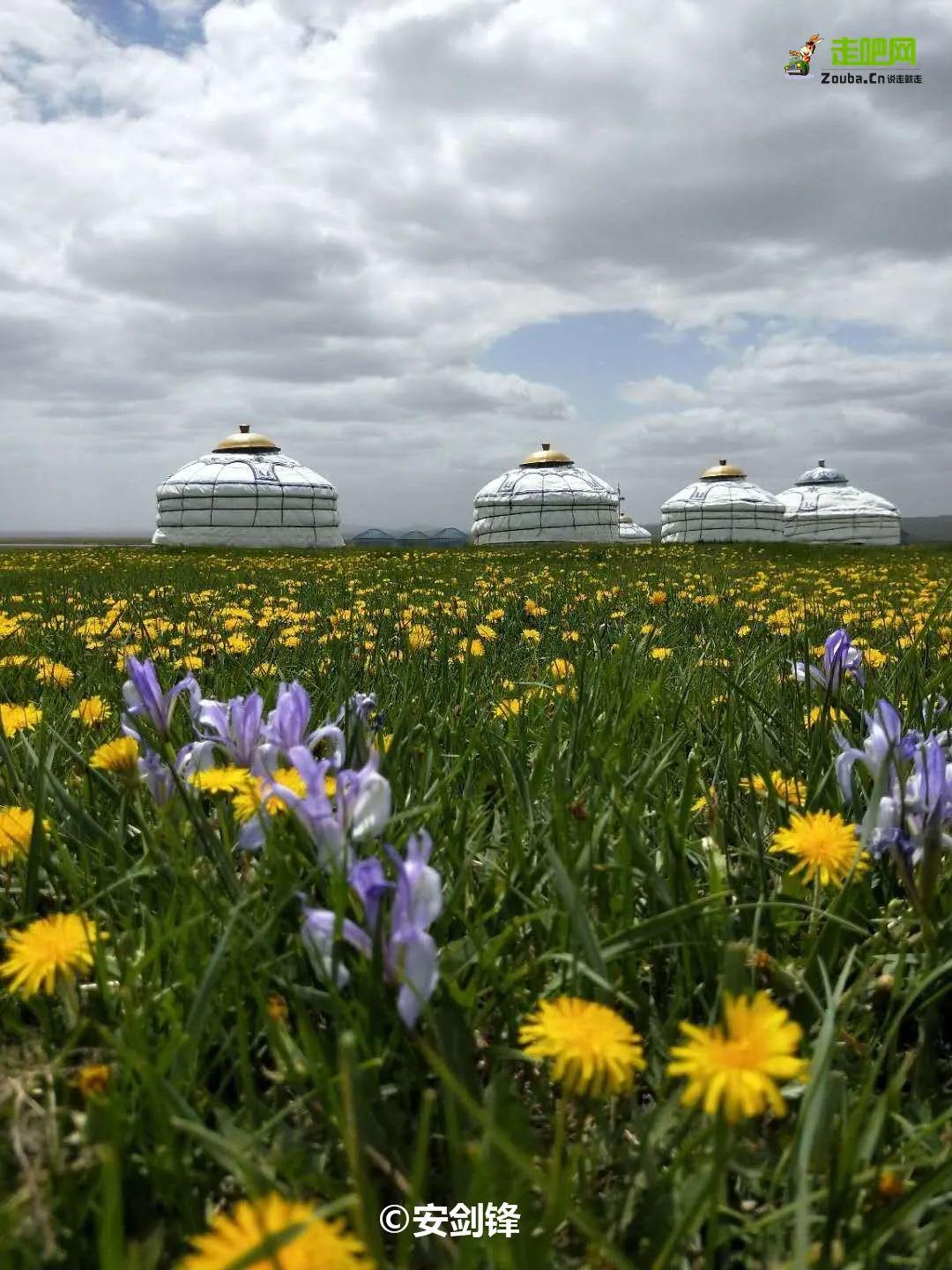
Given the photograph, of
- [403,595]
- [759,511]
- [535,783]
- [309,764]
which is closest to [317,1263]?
[309,764]

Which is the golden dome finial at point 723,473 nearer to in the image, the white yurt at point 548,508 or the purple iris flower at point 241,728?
the white yurt at point 548,508

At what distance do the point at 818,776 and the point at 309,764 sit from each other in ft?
3.46

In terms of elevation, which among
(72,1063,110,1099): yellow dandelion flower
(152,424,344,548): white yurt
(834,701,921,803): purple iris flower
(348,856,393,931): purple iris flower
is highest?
(152,424,344,548): white yurt

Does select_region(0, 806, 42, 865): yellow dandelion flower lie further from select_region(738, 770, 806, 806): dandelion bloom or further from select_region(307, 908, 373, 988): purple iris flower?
select_region(738, 770, 806, 806): dandelion bloom

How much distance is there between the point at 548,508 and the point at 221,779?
4026 centimetres

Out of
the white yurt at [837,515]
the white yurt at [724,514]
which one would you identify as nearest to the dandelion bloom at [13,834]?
the white yurt at [724,514]

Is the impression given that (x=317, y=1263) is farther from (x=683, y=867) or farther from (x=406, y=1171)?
(x=683, y=867)

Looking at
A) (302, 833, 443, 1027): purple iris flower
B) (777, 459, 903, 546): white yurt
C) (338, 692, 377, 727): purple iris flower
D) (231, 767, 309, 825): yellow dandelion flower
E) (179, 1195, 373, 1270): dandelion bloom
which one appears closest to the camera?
(179, 1195, 373, 1270): dandelion bloom

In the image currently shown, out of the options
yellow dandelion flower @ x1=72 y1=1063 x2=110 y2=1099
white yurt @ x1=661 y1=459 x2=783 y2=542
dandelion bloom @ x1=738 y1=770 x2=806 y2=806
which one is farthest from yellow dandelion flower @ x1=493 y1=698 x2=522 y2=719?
white yurt @ x1=661 y1=459 x2=783 y2=542

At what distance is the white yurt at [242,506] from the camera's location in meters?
36.0

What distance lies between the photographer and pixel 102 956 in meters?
0.95
